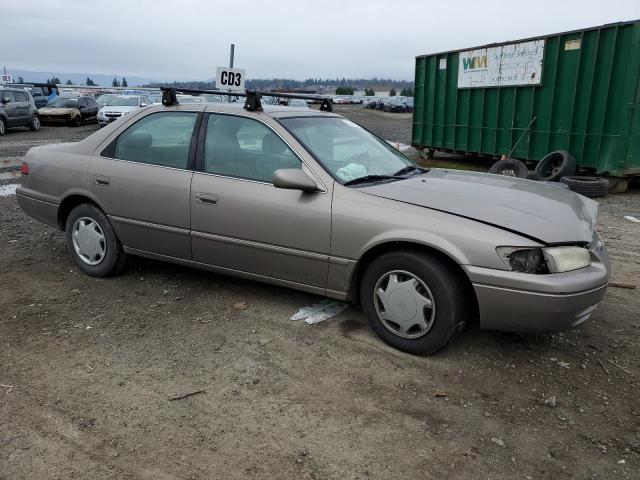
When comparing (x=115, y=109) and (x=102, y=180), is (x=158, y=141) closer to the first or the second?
(x=102, y=180)

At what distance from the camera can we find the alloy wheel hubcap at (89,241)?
16.2ft

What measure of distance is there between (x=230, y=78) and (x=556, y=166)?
648 centimetres

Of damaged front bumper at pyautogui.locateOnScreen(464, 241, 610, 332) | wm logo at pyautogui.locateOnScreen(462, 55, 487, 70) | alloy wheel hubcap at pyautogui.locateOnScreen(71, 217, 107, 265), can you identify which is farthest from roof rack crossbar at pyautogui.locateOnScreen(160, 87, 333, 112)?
wm logo at pyautogui.locateOnScreen(462, 55, 487, 70)

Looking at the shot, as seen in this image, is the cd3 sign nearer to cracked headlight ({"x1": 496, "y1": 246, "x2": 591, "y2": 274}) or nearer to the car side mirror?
the car side mirror

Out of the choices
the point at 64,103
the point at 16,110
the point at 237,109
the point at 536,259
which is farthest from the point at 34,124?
the point at 536,259

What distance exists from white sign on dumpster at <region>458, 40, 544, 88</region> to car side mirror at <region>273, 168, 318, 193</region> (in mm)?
9260

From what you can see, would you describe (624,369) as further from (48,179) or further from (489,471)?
(48,179)

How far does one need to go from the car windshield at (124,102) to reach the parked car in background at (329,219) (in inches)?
798

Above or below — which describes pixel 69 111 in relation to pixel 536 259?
above

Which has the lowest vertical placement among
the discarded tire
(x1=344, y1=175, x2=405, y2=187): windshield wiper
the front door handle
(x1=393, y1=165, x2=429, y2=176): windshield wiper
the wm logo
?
the discarded tire

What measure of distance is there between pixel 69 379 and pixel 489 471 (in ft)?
7.96

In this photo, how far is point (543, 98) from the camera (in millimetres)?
11297

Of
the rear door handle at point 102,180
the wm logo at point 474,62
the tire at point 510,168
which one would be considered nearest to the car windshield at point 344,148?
the rear door handle at point 102,180

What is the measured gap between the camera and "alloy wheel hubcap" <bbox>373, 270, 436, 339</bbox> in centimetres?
349
